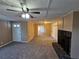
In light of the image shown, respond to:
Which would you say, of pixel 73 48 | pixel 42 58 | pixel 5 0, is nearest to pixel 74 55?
pixel 73 48

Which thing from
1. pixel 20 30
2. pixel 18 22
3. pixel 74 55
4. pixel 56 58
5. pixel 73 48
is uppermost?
pixel 18 22

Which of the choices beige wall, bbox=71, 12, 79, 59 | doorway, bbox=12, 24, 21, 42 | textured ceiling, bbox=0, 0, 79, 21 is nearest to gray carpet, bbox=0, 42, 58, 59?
beige wall, bbox=71, 12, 79, 59

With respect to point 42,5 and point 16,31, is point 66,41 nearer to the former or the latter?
point 42,5

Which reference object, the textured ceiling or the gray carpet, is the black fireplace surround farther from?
the textured ceiling

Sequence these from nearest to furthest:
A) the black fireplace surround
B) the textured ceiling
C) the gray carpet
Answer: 1. the textured ceiling
2. the black fireplace surround
3. the gray carpet

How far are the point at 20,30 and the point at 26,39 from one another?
3.45 feet

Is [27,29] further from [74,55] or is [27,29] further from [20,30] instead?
[74,55]

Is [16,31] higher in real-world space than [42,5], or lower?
lower

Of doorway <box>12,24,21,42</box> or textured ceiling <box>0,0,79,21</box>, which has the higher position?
textured ceiling <box>0,0,79,21</box>

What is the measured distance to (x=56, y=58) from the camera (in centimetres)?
456

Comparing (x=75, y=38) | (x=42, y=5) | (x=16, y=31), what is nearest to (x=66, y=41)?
(x=75, y=38)

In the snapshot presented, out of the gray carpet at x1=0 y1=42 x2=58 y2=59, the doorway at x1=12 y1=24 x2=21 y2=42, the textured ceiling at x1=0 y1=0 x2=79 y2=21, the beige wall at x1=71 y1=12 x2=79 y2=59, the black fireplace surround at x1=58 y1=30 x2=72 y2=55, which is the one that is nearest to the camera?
the textured ceiling at x1=0 y1=0 x2=79 y2=21

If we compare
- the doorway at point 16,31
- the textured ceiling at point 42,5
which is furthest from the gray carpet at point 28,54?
the doorway at point 16,31

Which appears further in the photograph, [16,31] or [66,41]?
[16,31]
